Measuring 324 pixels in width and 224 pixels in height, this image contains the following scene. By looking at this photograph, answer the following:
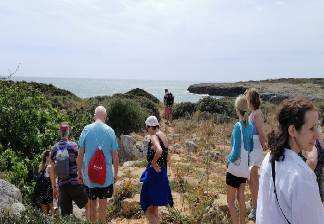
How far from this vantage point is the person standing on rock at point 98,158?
6.41 meters

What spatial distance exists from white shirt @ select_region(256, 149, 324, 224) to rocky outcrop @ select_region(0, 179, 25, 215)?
2971 millimetres

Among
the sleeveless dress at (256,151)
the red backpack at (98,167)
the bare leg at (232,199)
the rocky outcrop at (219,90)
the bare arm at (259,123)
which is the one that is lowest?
the rocky outcrop at (219,90)

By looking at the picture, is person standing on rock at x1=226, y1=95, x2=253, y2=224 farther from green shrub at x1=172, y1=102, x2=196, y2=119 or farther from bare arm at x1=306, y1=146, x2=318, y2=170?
green shrub at x1=172, y1=102, x2=196, y2=119

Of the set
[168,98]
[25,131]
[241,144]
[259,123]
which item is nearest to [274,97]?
[168,98]

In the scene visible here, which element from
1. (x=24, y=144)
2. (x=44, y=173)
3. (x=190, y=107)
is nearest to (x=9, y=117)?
(x=24, y=144)

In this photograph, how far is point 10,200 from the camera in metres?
5.74

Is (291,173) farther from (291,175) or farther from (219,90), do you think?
(219,90)

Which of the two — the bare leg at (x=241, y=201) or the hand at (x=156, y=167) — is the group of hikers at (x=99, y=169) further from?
the bare leg at (x=241, y=201)

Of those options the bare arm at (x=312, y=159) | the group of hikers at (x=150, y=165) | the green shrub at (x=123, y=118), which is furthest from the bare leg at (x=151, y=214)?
the green shrub at (x=123, y=118)

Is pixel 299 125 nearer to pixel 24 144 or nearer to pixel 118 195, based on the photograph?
pixel 118 195

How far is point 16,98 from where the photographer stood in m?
11.2

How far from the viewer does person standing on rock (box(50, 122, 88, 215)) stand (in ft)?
21.2

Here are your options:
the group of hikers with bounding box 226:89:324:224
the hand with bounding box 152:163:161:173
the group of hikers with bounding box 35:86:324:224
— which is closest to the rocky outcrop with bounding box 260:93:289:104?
the group of hikers with bounding box 35:86:324:224

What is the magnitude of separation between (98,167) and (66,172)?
0.43m
